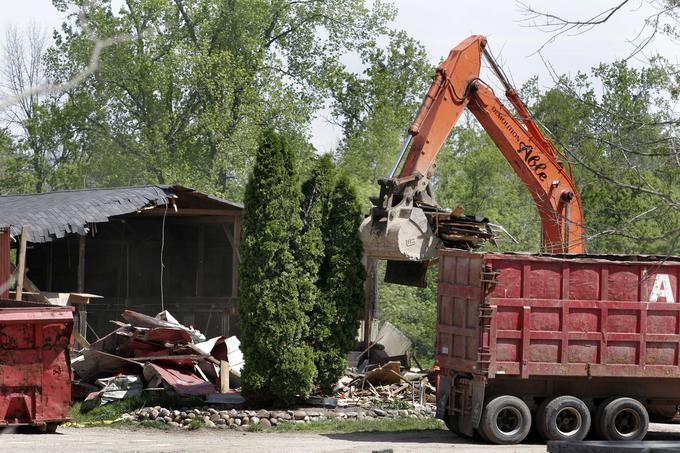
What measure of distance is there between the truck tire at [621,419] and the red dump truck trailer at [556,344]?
0.01 metres

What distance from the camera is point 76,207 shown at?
71.8 ft

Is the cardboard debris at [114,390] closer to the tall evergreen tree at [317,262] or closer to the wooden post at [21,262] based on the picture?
the wooden post at [21,262]

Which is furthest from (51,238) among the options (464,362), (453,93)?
(464,362)

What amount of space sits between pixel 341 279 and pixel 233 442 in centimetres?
445

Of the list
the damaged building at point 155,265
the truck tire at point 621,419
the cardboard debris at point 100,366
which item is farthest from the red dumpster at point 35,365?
the damaged building at point 155,265

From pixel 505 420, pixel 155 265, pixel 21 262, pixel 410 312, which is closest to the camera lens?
pixel 505 420

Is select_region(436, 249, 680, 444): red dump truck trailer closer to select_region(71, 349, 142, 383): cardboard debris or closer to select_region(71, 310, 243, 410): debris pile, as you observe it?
select_region(71, 310, 243, 410): debris pile

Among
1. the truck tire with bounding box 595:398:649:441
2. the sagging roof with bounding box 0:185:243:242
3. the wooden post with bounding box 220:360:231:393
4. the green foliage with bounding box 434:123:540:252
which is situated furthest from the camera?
the green foliage with bounding box 434:123:540:252

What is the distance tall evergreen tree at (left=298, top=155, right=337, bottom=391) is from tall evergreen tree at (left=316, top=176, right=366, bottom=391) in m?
0.02

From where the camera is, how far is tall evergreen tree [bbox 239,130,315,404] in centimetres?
1747

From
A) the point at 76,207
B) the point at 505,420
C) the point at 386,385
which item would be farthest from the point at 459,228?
the point at 76,207

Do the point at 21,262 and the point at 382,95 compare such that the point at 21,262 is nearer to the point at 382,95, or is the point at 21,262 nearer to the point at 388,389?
the point at 388,389

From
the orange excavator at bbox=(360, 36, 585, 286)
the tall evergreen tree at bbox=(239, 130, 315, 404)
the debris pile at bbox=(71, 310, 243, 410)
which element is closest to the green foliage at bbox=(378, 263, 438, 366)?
the debris pile at bbox=(71, 310, 243, 410)

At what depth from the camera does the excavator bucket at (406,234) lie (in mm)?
17125
